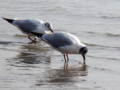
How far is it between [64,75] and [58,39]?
1.37 metres

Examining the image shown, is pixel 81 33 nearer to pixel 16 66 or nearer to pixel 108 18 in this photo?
pixel 108 18

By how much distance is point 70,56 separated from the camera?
23.0ft

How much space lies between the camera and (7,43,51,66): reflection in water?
20.9 feet

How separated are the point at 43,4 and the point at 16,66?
32.5ft

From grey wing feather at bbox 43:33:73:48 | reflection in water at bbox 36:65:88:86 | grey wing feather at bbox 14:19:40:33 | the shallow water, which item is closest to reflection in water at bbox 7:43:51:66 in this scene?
the shallow water

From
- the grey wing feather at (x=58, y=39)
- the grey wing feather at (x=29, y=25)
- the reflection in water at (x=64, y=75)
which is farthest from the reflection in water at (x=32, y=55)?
the reflection in water at (x=64, y=75)

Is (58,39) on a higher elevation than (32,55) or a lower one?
higher

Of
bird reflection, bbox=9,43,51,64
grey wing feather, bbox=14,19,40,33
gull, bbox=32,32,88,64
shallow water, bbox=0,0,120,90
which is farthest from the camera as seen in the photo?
grey wing feather, bbox=14,19,40,33

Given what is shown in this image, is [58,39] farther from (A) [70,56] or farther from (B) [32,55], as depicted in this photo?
(B) [32,55]

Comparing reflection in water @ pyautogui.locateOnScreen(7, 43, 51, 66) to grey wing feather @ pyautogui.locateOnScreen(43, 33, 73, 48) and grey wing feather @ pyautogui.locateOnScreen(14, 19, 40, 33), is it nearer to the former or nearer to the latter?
grey wing feather @ pyautogui.locateOnScreen(43, 33, 73, 48)

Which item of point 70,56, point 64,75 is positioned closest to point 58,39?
point 70,56

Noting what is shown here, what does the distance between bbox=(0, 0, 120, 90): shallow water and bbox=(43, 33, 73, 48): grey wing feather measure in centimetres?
35

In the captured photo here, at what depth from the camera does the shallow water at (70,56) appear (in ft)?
16.1

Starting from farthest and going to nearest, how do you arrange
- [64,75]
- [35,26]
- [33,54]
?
1. [35,26]
2. [33,54]
3. [64,75]
